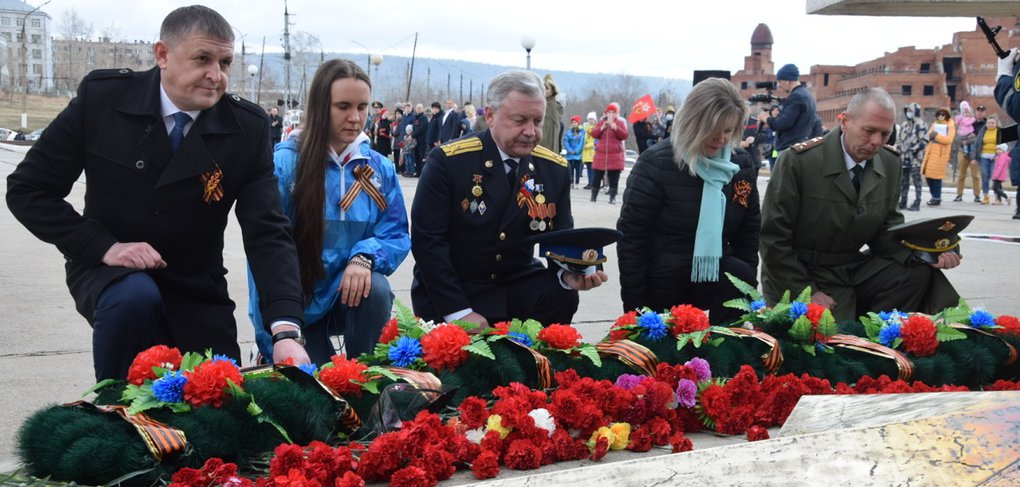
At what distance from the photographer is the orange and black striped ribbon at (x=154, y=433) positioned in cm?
255

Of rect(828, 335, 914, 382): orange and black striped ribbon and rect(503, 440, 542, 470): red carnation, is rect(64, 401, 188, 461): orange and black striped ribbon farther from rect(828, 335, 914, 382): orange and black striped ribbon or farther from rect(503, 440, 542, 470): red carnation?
rect(828, 335, 914, 382): orange and black striped ribbon

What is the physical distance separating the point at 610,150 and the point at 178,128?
47.5 ft

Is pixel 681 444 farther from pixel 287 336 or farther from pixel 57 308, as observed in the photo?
pixel 57 308

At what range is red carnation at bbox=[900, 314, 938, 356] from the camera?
400 cm

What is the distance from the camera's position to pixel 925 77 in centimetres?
6291

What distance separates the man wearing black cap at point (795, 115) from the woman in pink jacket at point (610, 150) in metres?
5.24

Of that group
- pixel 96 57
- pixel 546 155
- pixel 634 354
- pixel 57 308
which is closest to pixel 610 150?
pixel 57 308

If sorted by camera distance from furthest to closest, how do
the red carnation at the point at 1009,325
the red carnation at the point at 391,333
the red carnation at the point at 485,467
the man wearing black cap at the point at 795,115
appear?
the man wearing black cap at the point at 795,115, the red carnation at the point at 1009,325, the red carnation at the point at 391,333, the red carnation at the point at 485,467

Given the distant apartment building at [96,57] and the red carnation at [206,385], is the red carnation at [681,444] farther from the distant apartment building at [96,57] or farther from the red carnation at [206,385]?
the distant apartment building at [96,57]

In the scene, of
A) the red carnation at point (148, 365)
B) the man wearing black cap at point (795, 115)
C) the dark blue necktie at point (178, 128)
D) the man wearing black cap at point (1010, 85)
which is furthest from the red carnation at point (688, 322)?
the man wearing black cap at point (795, 115)

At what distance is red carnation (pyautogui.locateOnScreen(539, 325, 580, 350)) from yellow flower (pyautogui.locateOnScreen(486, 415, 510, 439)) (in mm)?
721

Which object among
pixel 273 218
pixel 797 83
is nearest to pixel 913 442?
pixel 273 218

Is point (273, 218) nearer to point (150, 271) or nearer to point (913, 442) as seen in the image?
point (150, 271)

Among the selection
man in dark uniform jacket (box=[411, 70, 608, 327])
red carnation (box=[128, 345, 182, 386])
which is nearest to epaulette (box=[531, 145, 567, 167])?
man in dark uniform jacket (box=[411, 70, 608, 327])
